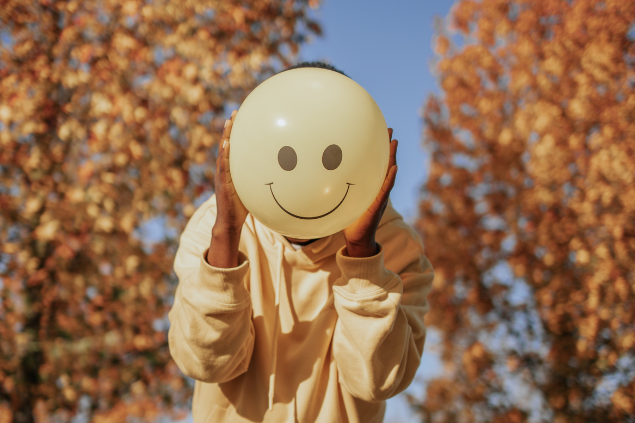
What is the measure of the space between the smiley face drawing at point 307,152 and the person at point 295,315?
4.8 inches

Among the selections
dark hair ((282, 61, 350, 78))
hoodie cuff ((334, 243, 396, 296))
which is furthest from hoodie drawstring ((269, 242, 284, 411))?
dark hair ((282, 61, 350, 78))

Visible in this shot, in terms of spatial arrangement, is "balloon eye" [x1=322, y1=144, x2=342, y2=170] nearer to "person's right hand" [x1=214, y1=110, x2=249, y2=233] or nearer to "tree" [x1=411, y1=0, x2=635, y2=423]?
"person's right hand" [x1=214, y1=110, x2=249, y2=233]

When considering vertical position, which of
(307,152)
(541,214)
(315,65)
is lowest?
(307,152)

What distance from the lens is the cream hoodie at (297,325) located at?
1.61 m

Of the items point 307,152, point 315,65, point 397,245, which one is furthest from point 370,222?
point 315,65

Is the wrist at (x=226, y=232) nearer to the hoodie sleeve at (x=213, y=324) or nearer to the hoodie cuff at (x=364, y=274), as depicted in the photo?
the hoodie sleeve at (x=213, y=324)

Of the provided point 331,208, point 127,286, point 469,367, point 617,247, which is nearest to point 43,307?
point 127,286

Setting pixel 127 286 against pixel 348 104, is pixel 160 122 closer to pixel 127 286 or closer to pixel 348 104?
pixel 127 286

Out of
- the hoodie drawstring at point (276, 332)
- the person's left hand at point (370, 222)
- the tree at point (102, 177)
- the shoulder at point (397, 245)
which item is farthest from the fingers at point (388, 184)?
the tree at point (102, 177)

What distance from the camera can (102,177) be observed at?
4875 mm

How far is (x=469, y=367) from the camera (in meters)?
7.67

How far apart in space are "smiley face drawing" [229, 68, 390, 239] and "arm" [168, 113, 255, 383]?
0.35 feet

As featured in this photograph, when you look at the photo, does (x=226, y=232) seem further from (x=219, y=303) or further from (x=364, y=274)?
(x=364, y=274)

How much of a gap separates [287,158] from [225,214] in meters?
0.33
